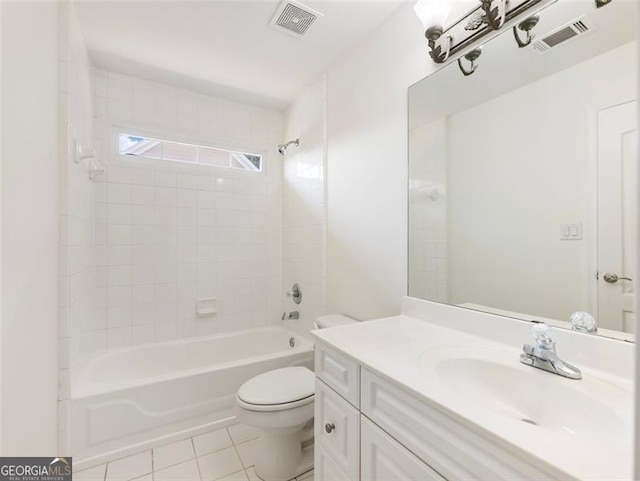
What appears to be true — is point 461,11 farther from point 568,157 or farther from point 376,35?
point 568,157

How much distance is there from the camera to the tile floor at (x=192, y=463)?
1501mm

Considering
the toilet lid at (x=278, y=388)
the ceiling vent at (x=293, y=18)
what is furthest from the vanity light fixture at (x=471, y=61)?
the toilet lid at (x=278, y=388)

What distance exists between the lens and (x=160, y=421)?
1.75 metres

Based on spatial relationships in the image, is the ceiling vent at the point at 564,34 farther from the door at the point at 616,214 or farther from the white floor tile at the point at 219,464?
the white floor tile at the point at 219,464

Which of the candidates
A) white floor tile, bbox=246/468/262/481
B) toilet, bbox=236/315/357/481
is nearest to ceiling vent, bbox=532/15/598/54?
toilet, bbox=236/315/357/481

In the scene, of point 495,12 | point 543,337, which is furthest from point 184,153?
point 543,337

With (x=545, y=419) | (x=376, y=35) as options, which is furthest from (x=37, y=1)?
(x=545, y=419)

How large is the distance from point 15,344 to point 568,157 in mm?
1907

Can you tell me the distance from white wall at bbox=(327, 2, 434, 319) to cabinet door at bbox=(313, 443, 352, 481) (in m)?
0.76

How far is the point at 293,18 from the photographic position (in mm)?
1605

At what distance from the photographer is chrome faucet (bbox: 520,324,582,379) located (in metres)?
0.80

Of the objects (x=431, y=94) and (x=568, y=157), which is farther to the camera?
(x=431, y=94)

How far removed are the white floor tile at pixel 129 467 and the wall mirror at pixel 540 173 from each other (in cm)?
175

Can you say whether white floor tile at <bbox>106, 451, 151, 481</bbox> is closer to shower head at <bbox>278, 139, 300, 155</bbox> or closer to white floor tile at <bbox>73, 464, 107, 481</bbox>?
white floor tile at <bbox>73, 464, 107, 481</bbox>
